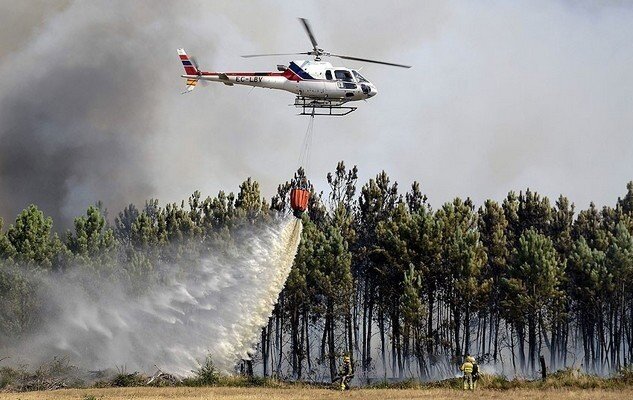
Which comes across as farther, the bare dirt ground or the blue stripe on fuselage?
the blue stripe on fuselage

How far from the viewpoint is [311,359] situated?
314 feet

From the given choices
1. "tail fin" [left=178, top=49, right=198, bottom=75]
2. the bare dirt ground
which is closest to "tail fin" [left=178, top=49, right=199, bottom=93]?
"tail fin" [left=178, top=49, right=198, bottom=75]

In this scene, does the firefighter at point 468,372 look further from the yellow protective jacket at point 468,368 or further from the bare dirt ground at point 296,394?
the bare dirt ground at point 296,394

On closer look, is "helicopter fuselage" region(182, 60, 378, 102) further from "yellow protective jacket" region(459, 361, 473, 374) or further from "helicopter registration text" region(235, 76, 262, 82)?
"yellow protective jacket" region(459, 361, 473, 374)

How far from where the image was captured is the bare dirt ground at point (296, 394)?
41.6 m

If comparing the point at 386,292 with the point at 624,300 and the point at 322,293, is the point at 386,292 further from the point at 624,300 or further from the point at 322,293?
the point at 624,300

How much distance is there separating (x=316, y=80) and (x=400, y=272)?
28.0 metres

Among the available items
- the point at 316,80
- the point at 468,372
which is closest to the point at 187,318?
the point at 316,80

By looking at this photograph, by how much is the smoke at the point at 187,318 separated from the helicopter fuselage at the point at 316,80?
333 inches

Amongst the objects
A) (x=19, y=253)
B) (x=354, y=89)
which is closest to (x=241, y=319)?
(x=354, y=89)

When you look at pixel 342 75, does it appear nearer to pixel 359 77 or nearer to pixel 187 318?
pixel 359 77

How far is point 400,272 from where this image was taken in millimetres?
85000

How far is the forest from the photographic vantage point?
78.9 m

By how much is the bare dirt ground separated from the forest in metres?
25.6
